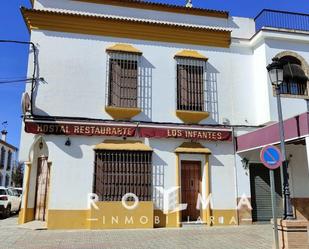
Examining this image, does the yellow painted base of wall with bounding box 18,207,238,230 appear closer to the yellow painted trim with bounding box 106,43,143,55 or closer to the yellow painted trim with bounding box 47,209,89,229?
the yellow painted trim with bounding box 47,209,89,229

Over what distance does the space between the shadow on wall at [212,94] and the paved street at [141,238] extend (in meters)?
4.51

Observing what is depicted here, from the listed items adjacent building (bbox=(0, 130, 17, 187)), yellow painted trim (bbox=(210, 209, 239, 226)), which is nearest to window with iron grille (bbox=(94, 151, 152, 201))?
yellow painted trim (bbox=(210, 209, 239, 226))

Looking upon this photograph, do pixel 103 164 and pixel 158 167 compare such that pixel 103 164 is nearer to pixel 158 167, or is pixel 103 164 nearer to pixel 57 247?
pixel 158 167

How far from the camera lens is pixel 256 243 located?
9992 mm

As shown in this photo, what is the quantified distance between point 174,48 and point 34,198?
8270 mm

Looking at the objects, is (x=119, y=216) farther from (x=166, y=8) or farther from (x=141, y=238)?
(x=166, y=8)

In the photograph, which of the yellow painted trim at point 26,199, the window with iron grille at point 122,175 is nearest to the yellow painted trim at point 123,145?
the window with iron grille at point 122,175

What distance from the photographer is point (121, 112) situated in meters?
13.5

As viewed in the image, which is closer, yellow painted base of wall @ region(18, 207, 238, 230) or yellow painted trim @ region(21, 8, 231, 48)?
yellow painted base of wall @ region(18, 207, 238, 230)

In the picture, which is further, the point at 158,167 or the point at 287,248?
the point at 158,167

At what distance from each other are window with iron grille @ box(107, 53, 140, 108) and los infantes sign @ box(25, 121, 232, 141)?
3.46 ft

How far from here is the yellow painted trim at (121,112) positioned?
13.4 m

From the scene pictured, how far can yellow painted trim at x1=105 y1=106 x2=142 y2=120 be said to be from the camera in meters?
13.4

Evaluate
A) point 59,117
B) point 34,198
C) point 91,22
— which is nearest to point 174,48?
point 91,22
